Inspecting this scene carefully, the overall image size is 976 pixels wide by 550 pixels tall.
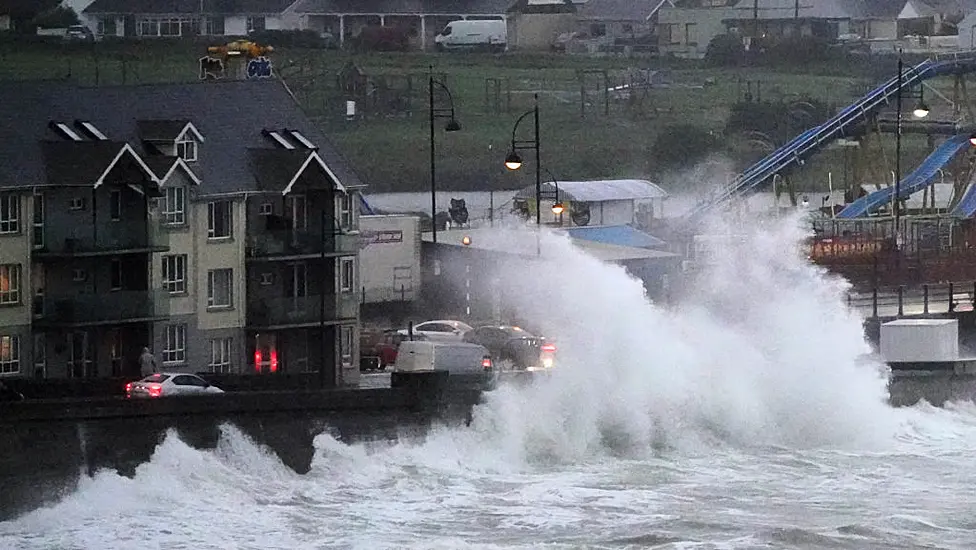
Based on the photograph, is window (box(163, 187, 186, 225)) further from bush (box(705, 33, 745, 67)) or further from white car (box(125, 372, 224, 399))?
bush (box(705, 33, 745, 67))

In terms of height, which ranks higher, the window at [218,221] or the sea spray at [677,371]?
the window at [218,221]

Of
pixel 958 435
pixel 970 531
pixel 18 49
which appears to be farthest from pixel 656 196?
pixel 970 531

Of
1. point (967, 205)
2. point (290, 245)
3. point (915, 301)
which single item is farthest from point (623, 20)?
point (290, 245)

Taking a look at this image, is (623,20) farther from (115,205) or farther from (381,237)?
Result: (115,205)

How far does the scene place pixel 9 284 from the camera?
43062 millimetres

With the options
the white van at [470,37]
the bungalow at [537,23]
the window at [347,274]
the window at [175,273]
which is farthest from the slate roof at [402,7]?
the window at [175,273]

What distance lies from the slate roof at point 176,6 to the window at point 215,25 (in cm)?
37

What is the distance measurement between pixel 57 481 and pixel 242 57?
18.0m

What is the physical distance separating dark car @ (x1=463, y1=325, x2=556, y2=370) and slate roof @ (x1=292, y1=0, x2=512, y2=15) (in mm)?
57138

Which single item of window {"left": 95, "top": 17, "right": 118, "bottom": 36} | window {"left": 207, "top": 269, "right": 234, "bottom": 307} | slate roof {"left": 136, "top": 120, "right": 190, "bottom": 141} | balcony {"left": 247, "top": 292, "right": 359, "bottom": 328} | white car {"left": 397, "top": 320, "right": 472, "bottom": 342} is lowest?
white car {"left": 397, "top": 320, "right": 472, "bottom": 342}

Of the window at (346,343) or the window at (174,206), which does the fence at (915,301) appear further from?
the window at (174,206)

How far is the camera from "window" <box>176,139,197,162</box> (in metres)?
46.2

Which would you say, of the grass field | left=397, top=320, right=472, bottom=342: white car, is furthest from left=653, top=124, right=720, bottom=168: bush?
left=397, top=320, right=472, bottom=342: white car

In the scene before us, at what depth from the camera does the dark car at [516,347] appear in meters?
47.1
